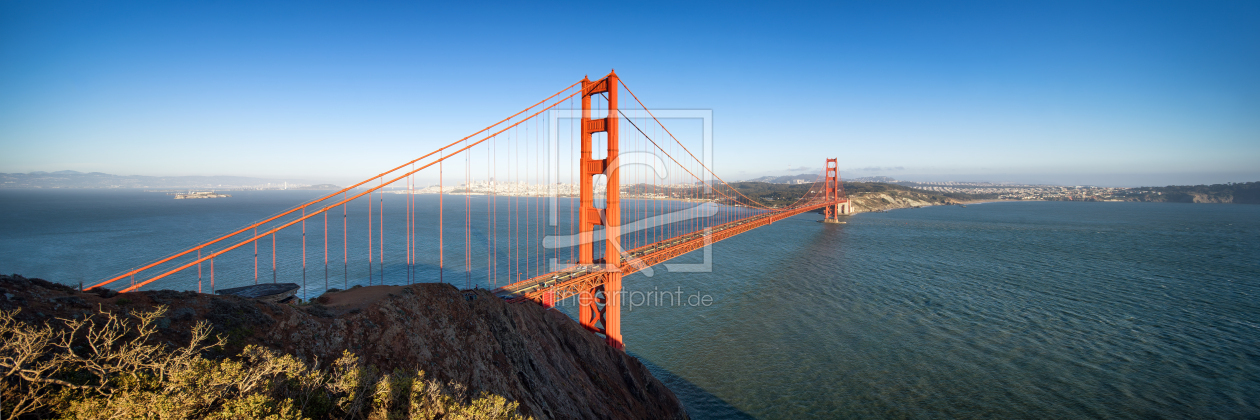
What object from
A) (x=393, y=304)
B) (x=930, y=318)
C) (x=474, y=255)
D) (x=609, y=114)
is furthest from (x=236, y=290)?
(x=930, y=318)

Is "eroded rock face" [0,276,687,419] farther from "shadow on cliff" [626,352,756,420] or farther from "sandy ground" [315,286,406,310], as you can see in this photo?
"shadow on cliff" [626,352,756,420]

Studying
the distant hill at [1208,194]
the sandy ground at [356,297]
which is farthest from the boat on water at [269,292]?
the distant hill at [1208,194]

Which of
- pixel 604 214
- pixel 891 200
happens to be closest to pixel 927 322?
pixel 604 214

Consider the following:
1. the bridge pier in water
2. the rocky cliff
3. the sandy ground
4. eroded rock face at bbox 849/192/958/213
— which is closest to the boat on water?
the sandy ground

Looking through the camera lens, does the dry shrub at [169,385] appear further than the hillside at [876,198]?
No

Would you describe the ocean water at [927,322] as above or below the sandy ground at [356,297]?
below

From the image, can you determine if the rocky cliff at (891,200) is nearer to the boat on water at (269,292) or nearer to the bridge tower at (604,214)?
the bridge tower at (604,214)
